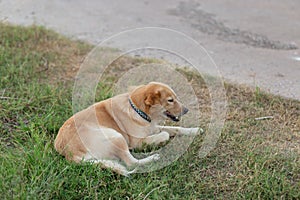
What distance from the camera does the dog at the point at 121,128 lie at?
3.50 meters

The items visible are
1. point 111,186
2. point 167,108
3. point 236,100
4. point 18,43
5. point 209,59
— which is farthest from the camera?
point 18,43

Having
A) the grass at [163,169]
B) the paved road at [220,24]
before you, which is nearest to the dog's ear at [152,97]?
the grass at [163,169]

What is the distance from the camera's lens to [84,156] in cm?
348

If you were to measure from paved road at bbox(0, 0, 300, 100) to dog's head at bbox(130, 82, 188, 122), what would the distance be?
1347 millimetres

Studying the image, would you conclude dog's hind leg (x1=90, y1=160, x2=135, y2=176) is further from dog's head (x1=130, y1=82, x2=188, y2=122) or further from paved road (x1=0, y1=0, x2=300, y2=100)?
paved road (x1=0, y1=0, x2=300, y2=100)

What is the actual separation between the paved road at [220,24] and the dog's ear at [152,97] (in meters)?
1.48

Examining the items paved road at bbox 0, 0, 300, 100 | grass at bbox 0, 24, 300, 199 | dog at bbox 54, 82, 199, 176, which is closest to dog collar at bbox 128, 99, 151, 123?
dog at bbox 54, 82, 199, 176

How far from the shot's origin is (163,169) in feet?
11.5

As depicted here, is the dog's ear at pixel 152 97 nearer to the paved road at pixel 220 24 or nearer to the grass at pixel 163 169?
the grass at pixel 163 169

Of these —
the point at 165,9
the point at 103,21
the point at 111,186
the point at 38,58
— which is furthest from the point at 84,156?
the point at 165,9

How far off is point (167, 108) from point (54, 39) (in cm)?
277

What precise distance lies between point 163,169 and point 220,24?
11.1 ft

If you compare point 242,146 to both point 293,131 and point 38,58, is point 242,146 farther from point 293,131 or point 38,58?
point 38,58

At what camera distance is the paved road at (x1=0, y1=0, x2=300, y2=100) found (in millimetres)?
5109
